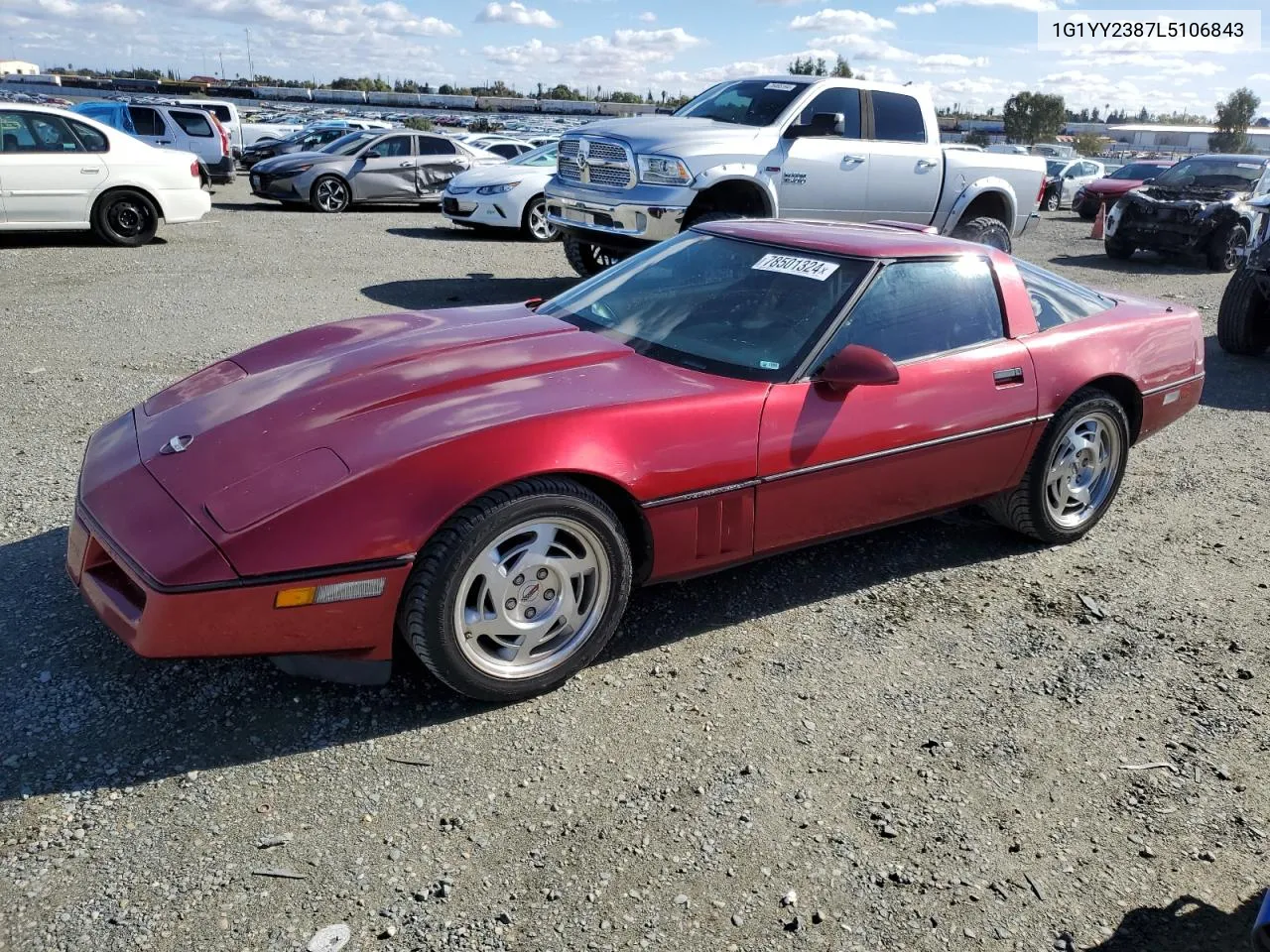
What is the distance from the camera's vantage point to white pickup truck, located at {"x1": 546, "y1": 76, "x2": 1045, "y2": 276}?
28.0 ft

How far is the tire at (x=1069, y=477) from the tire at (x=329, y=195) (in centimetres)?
1398

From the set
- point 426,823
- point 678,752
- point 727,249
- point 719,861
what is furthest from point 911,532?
point 426,823

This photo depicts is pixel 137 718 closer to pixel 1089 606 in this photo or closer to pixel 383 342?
pixel 383 342

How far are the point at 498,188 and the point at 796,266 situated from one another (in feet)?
33.1

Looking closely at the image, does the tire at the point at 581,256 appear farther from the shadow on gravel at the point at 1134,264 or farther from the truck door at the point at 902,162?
the shadow on gravel at the point at 1134,264

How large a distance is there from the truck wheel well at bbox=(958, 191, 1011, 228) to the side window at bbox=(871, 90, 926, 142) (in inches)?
37.4

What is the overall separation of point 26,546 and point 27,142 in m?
8.56

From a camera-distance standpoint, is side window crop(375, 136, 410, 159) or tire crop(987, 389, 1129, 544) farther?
side window crop(375, 136, 410, 159)

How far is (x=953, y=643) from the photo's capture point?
11.9 feet

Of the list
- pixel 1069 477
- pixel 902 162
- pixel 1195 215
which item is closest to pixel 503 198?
pixel 902 162

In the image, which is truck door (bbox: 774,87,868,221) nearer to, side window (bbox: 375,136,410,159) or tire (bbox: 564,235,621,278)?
tire (bbox: 564,235,621,278)

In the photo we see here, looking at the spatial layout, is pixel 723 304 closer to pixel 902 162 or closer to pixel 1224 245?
pixel 902 162

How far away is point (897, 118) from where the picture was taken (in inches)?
388

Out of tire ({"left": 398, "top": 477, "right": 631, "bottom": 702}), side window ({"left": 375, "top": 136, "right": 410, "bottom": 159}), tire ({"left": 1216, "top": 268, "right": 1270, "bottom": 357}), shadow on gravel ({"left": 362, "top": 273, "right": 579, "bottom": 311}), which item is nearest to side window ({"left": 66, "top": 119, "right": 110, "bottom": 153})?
shadow on gravel ({"left": 362, "top": 273, "right": 579, "bottom": 311})
